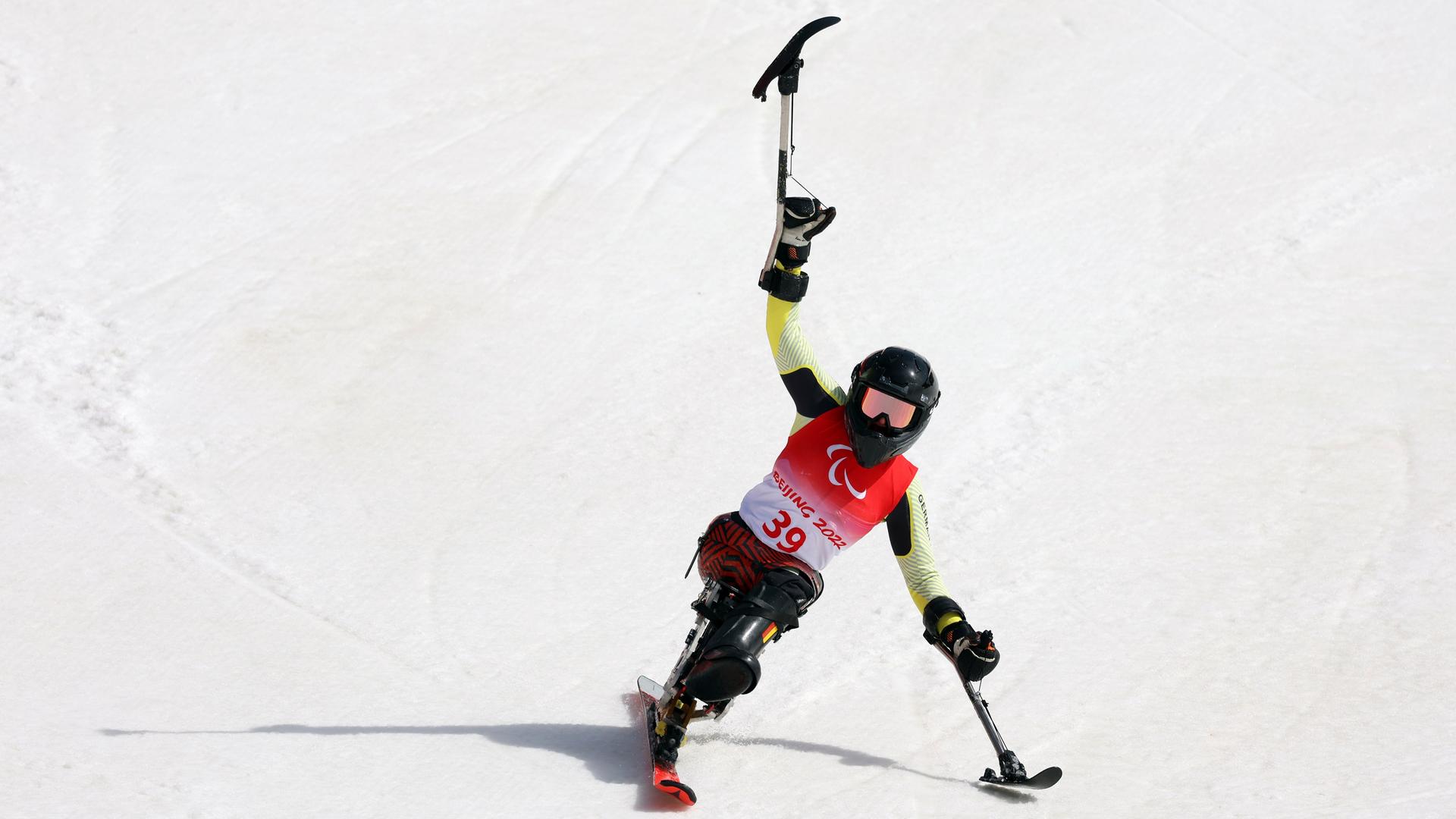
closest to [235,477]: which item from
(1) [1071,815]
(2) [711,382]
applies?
(2) [711,382]

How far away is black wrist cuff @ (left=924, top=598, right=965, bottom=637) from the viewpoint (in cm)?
588

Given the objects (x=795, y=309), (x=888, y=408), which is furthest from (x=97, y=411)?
(x=888, y=408)

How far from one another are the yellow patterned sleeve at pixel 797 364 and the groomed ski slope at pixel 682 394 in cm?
168

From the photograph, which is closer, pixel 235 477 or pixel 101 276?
pixel 235 477

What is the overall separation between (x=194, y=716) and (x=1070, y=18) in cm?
1050

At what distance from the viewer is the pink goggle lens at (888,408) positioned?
221 inches

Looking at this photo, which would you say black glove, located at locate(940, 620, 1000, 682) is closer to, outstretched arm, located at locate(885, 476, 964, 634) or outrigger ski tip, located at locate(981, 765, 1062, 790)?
outstretched arm, located at locate(885, 476, 964, 634)

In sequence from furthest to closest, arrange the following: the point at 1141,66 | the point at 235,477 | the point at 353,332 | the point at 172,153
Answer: the point at 1141,66, the point at 172,153, the point at 353,332, the point at 235,477

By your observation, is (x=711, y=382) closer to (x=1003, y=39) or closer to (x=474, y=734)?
(x=474, y=734)

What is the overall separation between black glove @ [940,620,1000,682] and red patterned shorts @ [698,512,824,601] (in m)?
0.61

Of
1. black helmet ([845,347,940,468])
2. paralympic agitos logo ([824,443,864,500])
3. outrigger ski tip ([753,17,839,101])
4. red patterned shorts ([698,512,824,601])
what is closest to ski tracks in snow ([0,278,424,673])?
red patterned shorts ([698,512,824,601])

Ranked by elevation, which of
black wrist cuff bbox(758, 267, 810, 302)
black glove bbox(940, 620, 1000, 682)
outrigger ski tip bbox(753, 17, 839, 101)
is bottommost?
black glove bbox(940, 620, 1000, 682)

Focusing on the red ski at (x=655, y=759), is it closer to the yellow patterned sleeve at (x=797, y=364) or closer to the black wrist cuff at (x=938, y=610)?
the black wrist cuff at (x=938, y=610)

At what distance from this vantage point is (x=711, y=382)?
31.0 feet
